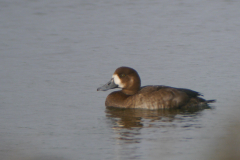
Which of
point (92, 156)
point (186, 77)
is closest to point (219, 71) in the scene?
point (186, 77)

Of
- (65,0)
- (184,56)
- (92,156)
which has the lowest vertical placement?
(92,156)

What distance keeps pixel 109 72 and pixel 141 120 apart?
3.56 metres

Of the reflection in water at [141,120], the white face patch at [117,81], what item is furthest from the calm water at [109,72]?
the white face patch at [117,81]

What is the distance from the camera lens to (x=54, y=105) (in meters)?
9.80

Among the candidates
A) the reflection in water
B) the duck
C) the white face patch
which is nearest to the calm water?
the reflection in water

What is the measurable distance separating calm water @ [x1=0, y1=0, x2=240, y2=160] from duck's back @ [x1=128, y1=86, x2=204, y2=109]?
28 centimetres

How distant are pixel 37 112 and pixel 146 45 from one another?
6592 millimetres

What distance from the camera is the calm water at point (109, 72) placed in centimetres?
723

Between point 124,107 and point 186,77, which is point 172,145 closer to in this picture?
point 124,107

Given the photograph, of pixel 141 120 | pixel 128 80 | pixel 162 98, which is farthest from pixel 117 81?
pixel 141 120

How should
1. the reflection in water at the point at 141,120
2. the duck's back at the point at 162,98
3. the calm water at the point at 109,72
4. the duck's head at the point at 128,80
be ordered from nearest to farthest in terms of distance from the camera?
the calm water at the point at 109,72 < the reflection in water at the point at 141,120 < the duck's back at the point at 162,98 < the duck's head at the point at 128,80

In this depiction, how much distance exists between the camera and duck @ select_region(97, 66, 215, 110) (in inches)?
384

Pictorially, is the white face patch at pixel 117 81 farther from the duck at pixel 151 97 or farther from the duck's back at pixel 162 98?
the duck's back at pixel 162 98

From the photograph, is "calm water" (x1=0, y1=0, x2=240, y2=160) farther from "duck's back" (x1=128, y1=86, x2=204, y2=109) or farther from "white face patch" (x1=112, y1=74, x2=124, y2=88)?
"white face patch" (x1=112, y1=74, x2=124, y2=88)
